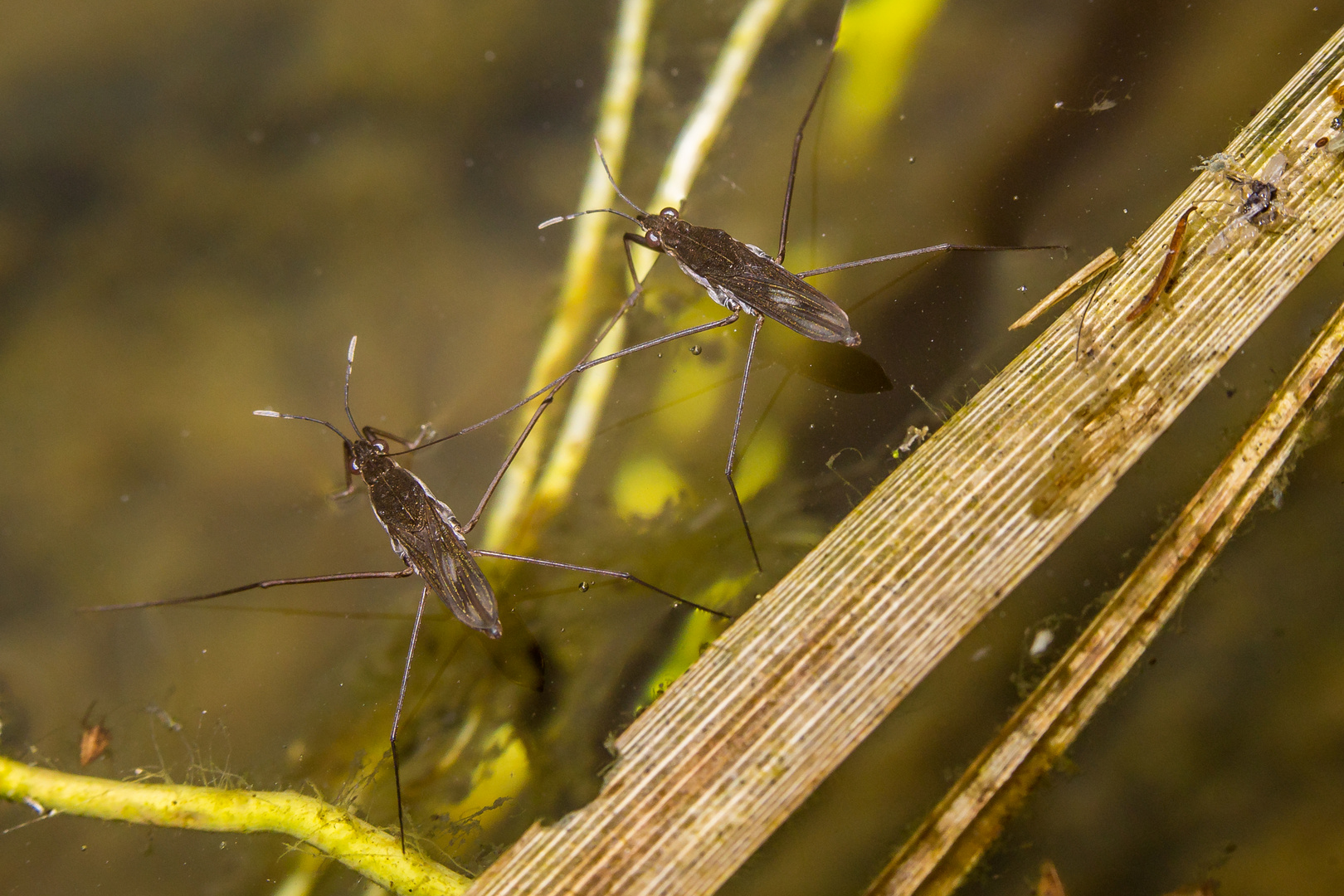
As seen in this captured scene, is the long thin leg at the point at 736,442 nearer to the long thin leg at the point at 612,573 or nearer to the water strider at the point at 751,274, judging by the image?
the water strider at the point at 751,274

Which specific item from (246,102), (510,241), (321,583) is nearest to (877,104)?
(510,241)

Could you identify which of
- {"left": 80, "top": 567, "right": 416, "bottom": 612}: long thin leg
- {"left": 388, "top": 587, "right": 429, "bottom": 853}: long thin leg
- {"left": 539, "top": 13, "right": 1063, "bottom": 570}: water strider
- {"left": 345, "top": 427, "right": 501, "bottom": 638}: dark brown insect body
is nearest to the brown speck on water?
{"left": 80, "top": 567, "right": 416, "bottom": 612}: long thin leg

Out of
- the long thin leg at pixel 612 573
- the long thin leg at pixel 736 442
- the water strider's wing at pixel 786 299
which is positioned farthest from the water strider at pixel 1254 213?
the long thin leg at pixel 612 573

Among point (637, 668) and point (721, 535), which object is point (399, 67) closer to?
point (721, 535)

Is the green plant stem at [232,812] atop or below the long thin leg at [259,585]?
below

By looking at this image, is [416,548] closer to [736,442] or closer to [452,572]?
[452,572]


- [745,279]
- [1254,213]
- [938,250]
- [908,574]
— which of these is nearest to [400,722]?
[908,574]
